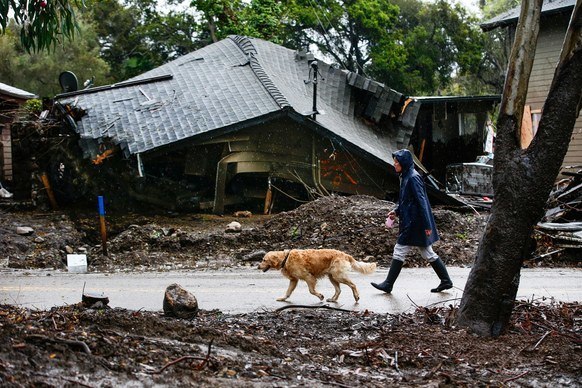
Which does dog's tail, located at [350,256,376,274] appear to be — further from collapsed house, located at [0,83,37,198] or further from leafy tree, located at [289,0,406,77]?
leafy tree, located at [289,0,406,77]

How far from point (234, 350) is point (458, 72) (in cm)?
5100

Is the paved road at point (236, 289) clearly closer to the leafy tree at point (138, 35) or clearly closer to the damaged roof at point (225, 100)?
the damaged roof at point (225, 100)

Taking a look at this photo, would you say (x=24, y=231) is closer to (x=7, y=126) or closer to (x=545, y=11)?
(x=7, y=126)

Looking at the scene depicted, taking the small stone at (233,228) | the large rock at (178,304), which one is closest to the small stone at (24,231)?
the small stone at (233,228)

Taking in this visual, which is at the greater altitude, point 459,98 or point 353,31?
point 353,31

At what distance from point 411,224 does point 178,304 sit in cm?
368

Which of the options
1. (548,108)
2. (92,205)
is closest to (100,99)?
(92,205)

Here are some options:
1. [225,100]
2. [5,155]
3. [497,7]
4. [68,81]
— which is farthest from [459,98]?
[497,7]

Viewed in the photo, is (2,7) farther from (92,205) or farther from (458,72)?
(458,72)

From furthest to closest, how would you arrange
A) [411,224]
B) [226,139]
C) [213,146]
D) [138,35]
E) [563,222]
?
[138,35] → [213,146] → [226,139] → [563,222] → [411,224]

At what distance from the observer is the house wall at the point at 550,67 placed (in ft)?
92.0

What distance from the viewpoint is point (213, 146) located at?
20.5 metres

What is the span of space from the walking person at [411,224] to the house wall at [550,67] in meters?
19.7

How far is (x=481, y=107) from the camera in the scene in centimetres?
3128
